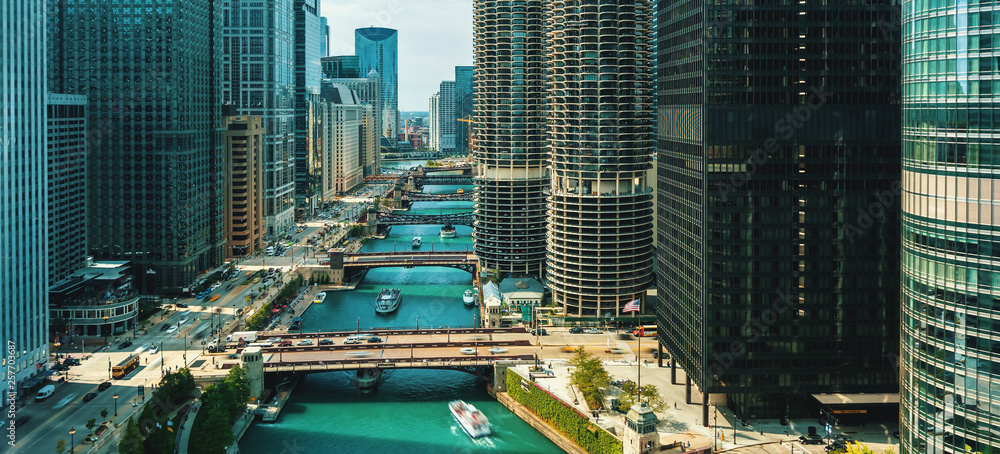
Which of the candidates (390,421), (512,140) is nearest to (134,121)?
(512,140)

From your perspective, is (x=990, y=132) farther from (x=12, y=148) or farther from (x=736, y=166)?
(x=12, y=148)

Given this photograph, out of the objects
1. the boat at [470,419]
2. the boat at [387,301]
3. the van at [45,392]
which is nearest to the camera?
the van at [45,392]

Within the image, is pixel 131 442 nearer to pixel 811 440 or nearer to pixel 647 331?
pixel 811 440

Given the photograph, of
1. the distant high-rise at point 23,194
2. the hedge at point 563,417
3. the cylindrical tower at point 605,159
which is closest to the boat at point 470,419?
the hedge at point 563,417

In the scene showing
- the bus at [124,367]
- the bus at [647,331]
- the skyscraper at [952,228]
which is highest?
the skyscraper at [952,228]

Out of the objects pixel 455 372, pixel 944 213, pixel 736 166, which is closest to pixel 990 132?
pixel 944 213

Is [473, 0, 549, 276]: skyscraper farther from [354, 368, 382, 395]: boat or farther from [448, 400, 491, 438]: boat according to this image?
[448, 400, 491, 438]: boat

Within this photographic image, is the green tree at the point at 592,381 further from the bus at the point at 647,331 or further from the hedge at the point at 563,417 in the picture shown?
the bus at the point at 647,331
